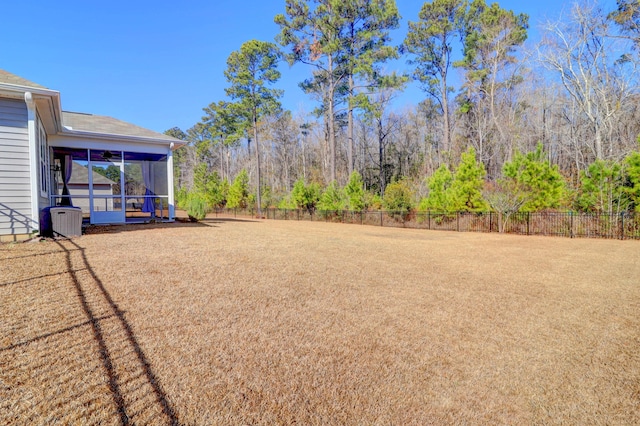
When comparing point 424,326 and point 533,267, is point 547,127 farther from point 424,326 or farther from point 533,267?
point 424,326

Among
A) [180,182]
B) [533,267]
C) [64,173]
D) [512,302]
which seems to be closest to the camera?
[512,302]

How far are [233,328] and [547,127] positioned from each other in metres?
25.1

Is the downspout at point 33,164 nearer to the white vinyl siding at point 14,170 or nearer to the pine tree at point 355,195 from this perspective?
the white vinyl siding at point 14,170

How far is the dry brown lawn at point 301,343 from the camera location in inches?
81.6

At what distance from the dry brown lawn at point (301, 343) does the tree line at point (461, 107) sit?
910cm

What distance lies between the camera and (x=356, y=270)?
5445 mm

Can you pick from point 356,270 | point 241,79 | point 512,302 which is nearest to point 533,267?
point 512,302

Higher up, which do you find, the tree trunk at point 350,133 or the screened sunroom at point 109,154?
the tree trunk at point 350,133

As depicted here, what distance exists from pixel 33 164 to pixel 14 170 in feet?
1.35

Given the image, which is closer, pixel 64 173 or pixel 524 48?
pixel 64 173

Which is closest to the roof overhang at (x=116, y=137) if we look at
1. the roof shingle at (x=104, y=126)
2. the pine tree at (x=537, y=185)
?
the roof shingle at (x=104, y=126)

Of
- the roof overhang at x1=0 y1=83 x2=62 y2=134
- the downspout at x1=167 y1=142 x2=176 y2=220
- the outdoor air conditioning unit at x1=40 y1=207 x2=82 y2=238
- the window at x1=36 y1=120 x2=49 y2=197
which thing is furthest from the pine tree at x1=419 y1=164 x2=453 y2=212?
the window at x1=36 y1=120 x2=49 y2=197

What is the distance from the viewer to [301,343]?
290 centimetres

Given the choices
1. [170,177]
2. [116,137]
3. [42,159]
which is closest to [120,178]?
[116,137]
